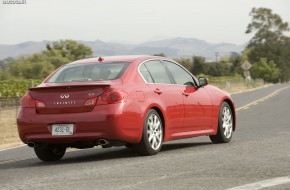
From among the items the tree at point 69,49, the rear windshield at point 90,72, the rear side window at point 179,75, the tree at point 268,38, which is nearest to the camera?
the rear windshield at point 90,72

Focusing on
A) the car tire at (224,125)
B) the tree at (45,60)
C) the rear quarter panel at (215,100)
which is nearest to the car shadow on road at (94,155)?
the car tire at (224,125)

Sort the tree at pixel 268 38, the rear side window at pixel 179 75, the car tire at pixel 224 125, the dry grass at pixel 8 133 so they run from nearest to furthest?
the rear side window at pixel 179 75
the car tire at pixel 224 125
the dry grass at pixel 8 133
the tree at pixel 268 38

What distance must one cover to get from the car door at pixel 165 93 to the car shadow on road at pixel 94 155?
48 centimetres

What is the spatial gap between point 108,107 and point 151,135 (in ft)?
2.96

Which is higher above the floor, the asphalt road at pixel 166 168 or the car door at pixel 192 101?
the car door at pixel 192 101

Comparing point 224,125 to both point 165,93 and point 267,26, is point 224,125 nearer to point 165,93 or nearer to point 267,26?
point 165,93

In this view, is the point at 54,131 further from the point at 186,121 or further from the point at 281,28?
the point at 281,28

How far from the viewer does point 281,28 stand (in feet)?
518

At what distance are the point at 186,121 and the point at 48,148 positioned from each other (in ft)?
7.13

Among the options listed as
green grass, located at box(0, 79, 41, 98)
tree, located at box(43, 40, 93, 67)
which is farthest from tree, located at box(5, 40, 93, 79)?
green grass, located at box(0, 79, 41, 98)

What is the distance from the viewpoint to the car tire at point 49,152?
389 inches

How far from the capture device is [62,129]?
9117 millimetres

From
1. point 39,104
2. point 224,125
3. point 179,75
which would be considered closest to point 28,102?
point 39,104

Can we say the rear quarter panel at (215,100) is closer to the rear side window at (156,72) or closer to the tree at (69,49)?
the rear side window at (156,72)
